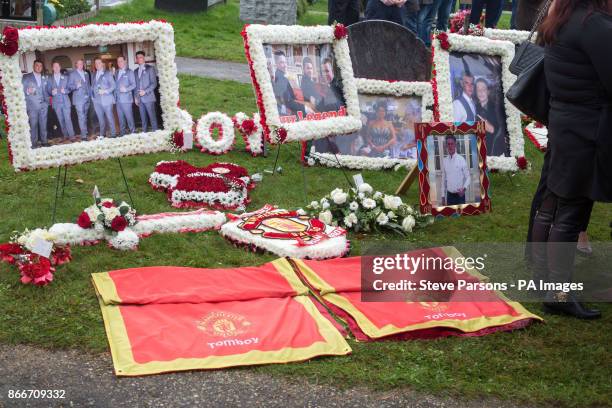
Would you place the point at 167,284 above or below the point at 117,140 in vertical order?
below

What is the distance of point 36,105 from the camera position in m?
6.80

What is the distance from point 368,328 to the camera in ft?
18.3

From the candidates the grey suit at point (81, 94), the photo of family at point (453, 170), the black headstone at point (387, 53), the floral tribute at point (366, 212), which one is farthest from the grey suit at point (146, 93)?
the black headstone at point (387, 53)

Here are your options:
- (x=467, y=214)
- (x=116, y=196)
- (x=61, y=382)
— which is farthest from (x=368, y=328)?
(x=116, y=196)

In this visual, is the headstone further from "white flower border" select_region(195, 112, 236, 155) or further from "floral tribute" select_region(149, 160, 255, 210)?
"floral tribute" select_region(149, 160, 255, 210)

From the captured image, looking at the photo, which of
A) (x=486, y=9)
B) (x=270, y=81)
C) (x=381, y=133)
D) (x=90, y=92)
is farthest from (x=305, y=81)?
(x=486, y=9)

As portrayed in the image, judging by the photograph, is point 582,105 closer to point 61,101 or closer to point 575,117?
point 575,117

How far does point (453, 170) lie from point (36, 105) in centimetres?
371

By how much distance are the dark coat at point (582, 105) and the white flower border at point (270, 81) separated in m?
2.76

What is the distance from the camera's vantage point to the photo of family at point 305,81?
8.00 meters

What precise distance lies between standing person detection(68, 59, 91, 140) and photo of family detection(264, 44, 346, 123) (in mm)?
1744

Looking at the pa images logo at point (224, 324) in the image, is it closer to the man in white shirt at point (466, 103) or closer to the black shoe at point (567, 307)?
the black shoe at point (567, 307)

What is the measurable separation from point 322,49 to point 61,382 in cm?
466

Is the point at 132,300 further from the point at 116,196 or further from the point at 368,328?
the point at 116,196
